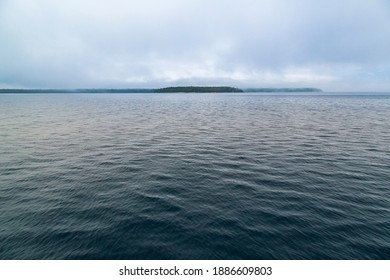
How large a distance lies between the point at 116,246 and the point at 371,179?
23237mm

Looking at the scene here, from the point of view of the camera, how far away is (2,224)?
15.0 meters

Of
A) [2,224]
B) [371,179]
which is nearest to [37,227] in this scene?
[2,224]

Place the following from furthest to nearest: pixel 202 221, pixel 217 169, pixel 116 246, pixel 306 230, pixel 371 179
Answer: pixel 217 169 → pixel 371 179 → pixel 202 221 → pixel 306 230 → pixel 116 246

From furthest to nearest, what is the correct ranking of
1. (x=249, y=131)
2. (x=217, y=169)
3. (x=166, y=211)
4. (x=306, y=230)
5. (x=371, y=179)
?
(x=249, y=131)
(x=217, y=169)
(x=371, y=179)
(x=166, y=211)
(x=306, y=230)

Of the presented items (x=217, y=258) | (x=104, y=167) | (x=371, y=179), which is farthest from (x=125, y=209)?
(x=371, y=179)

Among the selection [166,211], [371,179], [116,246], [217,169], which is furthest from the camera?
[217,169]

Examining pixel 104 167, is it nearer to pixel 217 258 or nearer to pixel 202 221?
pixel 202 221

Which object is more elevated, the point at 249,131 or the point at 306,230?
the point at 306,230

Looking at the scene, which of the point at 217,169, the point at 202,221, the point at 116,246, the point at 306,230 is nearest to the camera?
the point at 116,246

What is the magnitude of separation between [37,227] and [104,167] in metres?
10.9

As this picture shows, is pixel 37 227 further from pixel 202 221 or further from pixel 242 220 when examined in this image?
pixel 242 220

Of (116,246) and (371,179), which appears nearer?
(116,246)

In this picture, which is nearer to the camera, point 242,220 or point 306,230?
point 306,230

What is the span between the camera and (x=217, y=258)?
12.2m
